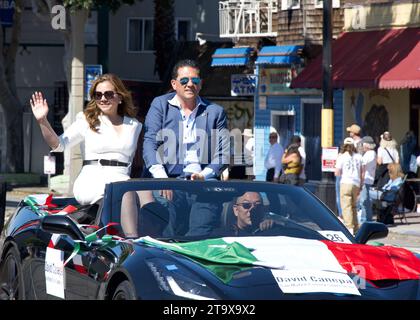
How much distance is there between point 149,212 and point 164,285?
1418 millimetres

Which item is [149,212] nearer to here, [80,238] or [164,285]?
[80,238]

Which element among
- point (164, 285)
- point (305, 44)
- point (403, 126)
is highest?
point (305, 44)

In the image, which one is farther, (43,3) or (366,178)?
(43,3)

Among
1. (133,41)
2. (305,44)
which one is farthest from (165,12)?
(305,44)

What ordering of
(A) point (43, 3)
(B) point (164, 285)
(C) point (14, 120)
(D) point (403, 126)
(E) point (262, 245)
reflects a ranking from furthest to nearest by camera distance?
(C) point (14, 120)
(A) point (43, 3)
(D) point (403, 126)
(E) point (262, 245)
(B) point (164, 285)

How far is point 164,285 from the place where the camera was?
7.05 metres

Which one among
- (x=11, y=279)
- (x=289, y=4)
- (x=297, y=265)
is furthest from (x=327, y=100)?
(x=297, y=265)

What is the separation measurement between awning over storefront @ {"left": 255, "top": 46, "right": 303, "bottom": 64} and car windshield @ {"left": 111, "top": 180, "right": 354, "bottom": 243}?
82.4 feet

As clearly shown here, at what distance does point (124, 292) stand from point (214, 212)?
50.7 inches

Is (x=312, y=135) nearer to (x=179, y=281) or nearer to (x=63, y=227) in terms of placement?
(x=63, y=227)

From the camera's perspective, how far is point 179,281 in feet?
23.2

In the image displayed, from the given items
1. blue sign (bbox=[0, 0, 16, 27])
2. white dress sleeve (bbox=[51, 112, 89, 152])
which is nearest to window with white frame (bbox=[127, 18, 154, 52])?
blue sign (bbox=[0, 0, 16, 27])

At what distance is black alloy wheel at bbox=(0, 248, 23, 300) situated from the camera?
9452mm

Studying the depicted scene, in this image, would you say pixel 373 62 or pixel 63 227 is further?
pixel 373 62
